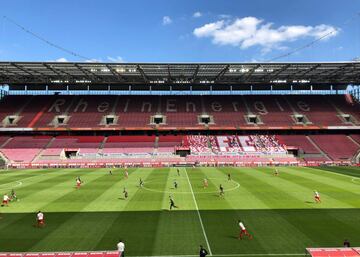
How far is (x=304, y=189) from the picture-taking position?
36000 mm

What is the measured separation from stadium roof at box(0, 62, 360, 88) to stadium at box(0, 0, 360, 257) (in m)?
0.46

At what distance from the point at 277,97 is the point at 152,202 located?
237 ft

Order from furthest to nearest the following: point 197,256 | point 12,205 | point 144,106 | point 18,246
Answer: point 144,106, point 12,205, point 18,246, point 197,256

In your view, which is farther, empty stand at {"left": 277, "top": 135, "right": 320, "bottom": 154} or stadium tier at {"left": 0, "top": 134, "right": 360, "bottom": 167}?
empty stand at {"left": 277, "top": 135, "right": 320, "bottom": 154}

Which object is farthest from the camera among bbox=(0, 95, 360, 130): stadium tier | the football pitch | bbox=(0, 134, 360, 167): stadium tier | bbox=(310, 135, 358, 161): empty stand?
bbox=(0, 95, 360, 130): stadium tier

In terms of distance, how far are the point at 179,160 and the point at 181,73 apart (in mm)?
20230

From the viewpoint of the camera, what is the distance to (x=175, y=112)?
87375mm

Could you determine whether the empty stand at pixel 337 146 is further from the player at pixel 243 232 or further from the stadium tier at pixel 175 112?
the player at pixel 243 232

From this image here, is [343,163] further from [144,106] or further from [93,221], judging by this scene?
[93,221]

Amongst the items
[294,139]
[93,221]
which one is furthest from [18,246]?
[294,139]

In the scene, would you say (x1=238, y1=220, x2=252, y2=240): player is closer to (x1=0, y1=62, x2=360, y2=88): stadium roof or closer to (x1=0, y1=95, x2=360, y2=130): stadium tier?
(x1=0, y1=62, x2=360, y2=88): stadium roof

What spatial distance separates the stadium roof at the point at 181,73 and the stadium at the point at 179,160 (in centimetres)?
46

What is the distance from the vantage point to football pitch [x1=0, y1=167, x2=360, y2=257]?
19.1 m

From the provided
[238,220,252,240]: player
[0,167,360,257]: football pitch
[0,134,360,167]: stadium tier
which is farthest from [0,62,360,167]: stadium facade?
[238,220,252,240]: player
